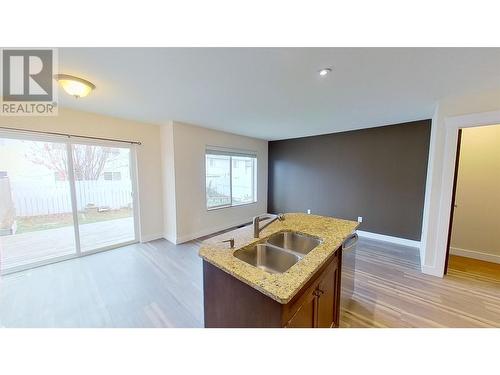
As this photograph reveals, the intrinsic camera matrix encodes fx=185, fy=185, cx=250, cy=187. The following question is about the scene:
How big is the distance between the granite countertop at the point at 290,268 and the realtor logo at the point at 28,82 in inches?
75.0

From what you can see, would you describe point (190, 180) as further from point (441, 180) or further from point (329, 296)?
point (441, 180)

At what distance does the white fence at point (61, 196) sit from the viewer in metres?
2.51

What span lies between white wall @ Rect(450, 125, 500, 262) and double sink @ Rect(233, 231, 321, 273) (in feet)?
10.3

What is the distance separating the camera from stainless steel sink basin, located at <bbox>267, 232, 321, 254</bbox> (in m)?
1.63

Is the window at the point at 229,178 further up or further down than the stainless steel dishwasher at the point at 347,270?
further up

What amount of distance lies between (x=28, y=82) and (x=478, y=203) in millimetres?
5844

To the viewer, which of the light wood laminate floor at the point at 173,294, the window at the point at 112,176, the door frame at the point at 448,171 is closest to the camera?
the light wood laminate floor at the point at 173,294

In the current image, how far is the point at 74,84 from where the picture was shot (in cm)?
175

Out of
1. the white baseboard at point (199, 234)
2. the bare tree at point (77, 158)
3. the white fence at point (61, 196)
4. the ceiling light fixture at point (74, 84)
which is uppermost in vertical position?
the ceiling light fixture at point (74, 84)

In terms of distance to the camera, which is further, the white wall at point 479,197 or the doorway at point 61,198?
the white wall at point 479,197

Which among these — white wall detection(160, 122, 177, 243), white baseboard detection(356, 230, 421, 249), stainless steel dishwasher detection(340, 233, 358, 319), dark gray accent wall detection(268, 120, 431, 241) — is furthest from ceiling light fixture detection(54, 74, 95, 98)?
white baseboard detection(356, 230, 421, 249)

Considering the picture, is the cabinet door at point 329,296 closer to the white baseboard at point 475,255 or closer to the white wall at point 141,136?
the white baseboard at point 475,255

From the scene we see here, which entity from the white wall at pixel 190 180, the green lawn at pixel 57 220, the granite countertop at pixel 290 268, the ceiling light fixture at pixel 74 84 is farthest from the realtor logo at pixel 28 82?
the granite countertop at pixel 290 268
